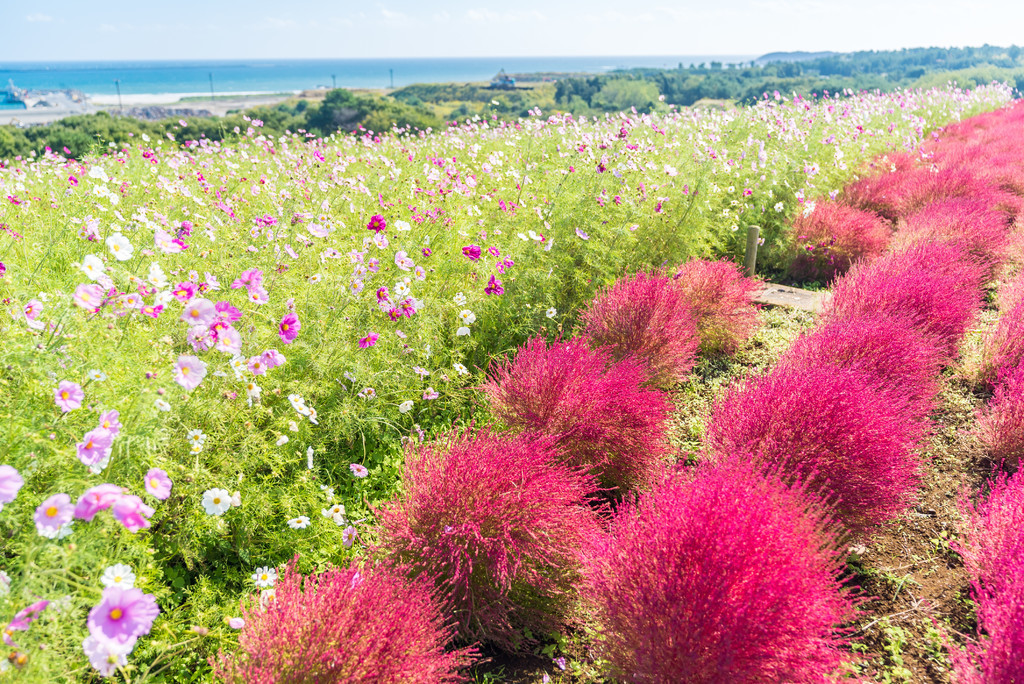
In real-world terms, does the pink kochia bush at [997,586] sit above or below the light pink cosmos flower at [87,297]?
below

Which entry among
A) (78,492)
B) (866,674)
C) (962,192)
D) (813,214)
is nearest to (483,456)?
(78,492)

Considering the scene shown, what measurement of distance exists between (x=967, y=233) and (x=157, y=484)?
6938 mm

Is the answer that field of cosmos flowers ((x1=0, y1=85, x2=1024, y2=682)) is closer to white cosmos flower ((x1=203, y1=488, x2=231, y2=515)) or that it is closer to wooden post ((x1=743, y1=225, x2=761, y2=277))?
white cosmos flower ((x1=203, y1=488, x2=231, y2=515))

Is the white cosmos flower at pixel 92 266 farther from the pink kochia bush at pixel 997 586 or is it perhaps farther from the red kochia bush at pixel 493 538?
the pink kochia bush at pixel 997 586

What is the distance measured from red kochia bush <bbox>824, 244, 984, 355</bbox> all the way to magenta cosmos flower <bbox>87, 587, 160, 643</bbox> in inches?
173

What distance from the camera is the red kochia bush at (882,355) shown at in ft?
11.2

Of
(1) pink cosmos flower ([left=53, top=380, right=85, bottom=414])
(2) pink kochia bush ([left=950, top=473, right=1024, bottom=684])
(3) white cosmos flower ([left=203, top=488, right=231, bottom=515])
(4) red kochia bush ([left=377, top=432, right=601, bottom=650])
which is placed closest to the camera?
(1) pink cosmos flower ([left=53, top=380, right=85, bottom=414])

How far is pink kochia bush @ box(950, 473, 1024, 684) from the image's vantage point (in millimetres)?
1839

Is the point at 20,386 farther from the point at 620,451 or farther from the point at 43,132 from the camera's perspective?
the point at 43,132

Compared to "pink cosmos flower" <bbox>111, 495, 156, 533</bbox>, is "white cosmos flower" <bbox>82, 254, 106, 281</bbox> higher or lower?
higher

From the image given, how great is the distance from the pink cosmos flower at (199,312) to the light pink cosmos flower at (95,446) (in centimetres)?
54

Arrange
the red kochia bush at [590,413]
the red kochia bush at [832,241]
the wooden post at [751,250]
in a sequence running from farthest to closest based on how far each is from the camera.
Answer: the red kochia bush at [832,241] < the wooden post at [751,250] < the red kochia bush at [590,413]

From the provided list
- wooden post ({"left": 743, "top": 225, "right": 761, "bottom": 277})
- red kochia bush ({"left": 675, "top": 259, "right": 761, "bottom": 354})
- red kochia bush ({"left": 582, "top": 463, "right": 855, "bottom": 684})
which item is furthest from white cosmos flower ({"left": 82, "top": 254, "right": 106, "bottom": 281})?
wooden post ({"left": 743, "top": 225, "right": 761, "bottom": 277})

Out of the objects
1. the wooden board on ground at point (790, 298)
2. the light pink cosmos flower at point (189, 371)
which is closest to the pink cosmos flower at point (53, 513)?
the light pink cosmos flower at point (189, 371)
